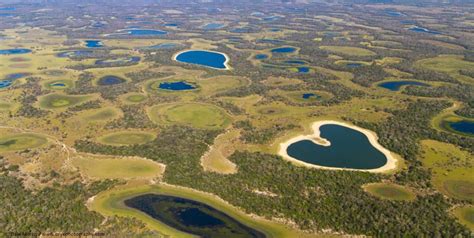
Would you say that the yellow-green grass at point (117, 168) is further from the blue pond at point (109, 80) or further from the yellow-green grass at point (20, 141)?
the blue pond at point (109, 80)

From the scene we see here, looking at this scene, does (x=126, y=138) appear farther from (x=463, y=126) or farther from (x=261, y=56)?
(x=261, y=56)

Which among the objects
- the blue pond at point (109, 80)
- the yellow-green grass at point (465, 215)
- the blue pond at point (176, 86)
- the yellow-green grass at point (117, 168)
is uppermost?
the blue pond at point (176, 86)

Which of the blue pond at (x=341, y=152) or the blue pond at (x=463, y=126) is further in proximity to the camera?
the blue pond at (x=463, y=126)

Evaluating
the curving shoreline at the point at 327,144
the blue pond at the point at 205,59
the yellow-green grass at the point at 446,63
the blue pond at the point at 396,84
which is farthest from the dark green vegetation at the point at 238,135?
the blue pond at the point at 396,84

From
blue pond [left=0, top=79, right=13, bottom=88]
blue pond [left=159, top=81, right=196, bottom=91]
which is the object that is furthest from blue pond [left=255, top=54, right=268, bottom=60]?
blue pond [left=0, top=79, right=13, bottom=88]

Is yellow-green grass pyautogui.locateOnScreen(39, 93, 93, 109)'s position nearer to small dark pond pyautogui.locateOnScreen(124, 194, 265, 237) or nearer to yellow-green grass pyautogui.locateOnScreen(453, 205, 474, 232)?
small dark pond pyautogui.locateOnScreen(124, 194, 265, 237)

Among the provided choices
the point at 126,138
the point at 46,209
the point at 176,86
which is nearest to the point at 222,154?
the point at 126,138
